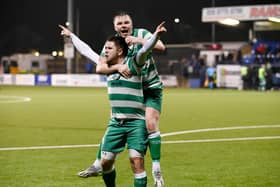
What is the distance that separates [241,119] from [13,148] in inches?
332

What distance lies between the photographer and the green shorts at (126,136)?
7.04m

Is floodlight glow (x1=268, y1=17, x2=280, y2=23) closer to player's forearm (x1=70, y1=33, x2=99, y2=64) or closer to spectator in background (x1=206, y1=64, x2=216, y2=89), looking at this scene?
spectator in background (x1=206, y1=64, x2=216, y2=89)

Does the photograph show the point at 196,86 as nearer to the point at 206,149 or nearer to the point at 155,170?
the point at 206,149

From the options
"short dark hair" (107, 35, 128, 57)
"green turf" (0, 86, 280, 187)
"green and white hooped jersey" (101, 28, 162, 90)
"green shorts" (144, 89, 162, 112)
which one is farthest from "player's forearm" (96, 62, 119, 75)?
"green turf" (0, 86, 280, 187)

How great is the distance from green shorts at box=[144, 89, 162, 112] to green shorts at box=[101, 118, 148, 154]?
1.19m

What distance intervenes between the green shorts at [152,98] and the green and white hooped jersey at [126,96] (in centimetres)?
115

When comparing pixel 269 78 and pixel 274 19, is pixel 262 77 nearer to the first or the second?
pixel 269 78

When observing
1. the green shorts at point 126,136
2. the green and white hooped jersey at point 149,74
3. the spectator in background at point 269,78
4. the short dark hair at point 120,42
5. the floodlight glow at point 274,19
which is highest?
the floodlight glow at point 274,19

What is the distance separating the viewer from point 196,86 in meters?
46.0

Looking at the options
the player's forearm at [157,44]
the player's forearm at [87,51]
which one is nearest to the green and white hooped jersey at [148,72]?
the player's forearm at [157,44]

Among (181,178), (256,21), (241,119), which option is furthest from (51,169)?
(256,21)

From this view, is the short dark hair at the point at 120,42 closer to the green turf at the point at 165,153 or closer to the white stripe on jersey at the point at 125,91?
the white stripe on jersey at the point at 125,91

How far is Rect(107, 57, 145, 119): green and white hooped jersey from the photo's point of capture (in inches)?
279

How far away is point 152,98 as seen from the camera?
8.40 meters
